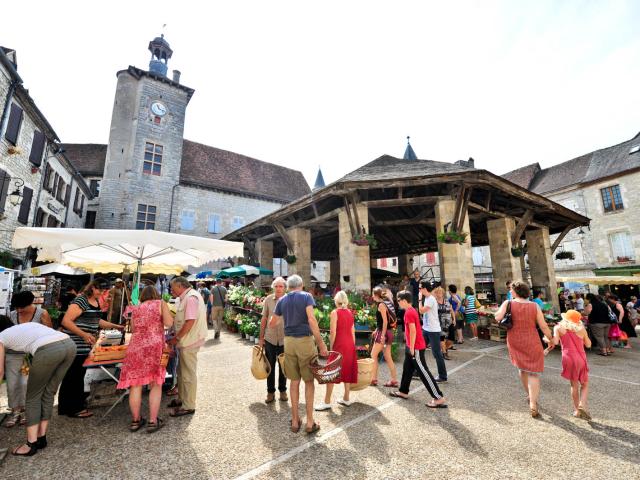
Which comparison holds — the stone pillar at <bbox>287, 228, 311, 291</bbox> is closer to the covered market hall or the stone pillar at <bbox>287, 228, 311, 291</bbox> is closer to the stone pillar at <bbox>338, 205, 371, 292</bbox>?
the covered market hall

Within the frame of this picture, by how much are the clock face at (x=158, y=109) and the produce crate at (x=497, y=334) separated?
85.0ft

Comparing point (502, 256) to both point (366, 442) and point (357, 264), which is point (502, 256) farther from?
point (366, 442)

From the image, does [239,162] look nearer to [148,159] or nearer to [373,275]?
[148,159]

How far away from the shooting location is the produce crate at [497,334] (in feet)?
26.9

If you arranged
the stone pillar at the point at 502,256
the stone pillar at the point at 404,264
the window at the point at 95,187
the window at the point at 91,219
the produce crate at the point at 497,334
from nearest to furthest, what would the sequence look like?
the produce crate at the point at 497,334
the stone pillar at the point at 502,256
the stone pillar at the point at 404,264
the window at the point at 91,219
the window at the point at 95,187

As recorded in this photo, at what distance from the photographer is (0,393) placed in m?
4.30

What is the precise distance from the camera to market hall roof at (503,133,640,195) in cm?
1970

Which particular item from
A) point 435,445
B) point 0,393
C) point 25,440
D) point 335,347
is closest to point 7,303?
point 0,393

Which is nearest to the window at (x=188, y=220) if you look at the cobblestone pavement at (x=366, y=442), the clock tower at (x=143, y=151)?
the clock tower at (x=143, y=151)

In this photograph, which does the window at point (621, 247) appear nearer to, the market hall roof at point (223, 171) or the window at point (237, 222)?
the market hall roof at point (223, 171)

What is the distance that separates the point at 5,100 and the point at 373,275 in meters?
16.7

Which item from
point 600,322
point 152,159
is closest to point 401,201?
point 600,322

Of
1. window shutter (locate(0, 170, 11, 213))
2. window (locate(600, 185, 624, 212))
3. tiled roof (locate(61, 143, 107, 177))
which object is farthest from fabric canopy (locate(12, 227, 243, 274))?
window (locate(600, 185, 624, 212))

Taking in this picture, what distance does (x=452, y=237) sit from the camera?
843 centimetres
